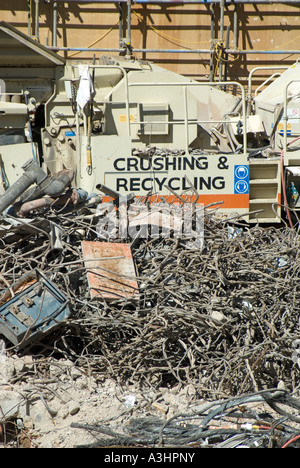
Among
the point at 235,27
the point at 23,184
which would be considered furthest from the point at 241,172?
the point at 235,27

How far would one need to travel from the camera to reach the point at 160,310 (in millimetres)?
4750

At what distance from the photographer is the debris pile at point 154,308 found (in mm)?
4609

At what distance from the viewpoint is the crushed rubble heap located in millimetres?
4641

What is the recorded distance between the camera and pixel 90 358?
4703mm

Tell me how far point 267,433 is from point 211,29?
1144 cm

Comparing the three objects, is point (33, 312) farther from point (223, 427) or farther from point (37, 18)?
point (37, 18)

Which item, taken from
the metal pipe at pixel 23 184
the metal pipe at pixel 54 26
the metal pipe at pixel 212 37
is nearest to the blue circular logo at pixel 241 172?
the metal pipe at pixel 23 184

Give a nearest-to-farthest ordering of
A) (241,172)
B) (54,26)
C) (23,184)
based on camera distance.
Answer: (23,184)
(241,172)
(54,26)

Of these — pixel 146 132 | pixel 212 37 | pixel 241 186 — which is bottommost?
pixel 241 186

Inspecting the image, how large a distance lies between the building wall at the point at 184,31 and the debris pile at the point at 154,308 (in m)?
9.03

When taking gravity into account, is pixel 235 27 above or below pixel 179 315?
above

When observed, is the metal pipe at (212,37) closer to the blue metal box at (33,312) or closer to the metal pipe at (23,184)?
the metal pipe at (23,184)

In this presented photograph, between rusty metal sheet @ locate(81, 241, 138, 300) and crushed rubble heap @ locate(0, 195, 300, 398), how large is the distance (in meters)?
0.07

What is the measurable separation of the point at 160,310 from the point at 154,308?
2.2 inches
